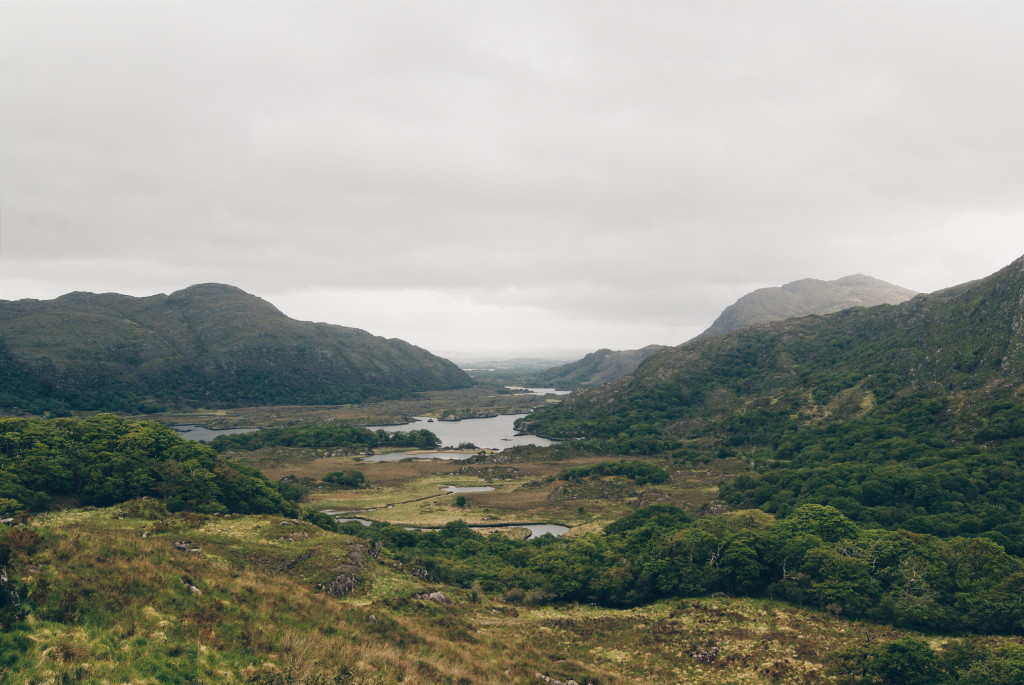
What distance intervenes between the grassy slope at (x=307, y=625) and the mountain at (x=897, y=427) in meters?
39.8

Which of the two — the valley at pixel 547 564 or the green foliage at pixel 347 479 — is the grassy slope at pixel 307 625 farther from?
the green foliage at pixel 347 479

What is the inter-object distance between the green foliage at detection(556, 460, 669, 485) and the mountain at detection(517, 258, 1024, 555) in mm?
18282

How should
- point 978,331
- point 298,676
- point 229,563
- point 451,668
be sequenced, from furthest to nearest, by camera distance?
point 978,331 → point 229,563 → point 451,668 → point 298,676

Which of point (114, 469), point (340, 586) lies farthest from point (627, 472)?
point (114, 469)

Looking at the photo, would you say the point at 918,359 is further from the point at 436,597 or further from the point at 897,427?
the point at 436,597

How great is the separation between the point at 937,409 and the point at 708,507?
57.5 metres

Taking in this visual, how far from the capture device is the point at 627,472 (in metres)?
126

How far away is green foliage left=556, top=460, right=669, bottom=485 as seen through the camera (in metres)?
121

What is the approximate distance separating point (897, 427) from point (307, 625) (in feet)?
390

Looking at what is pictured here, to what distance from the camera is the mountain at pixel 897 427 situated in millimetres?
73562

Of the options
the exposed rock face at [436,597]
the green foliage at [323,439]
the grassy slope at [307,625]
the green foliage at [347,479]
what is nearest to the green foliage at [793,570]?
the grassy slope at [307,625]

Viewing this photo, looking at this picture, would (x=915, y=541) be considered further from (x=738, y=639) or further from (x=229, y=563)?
(x=229, y=563)

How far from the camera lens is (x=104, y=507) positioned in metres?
56.9

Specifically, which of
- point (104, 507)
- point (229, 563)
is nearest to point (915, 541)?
point (229, 563)
